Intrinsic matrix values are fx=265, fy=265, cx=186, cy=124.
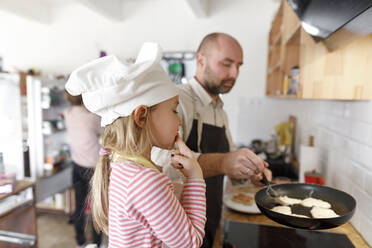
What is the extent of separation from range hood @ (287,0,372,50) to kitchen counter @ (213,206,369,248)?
78 centimetres

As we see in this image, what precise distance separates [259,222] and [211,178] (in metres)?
0.31

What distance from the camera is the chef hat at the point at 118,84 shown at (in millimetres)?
656

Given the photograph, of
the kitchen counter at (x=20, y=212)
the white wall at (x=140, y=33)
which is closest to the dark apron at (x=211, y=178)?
the kitchen counter at (x=20, y=212)

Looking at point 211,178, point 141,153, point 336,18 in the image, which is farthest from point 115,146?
point 336,18

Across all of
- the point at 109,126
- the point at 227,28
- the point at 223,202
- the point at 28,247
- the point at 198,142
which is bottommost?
the point at 28,247

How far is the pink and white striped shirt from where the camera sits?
613 millimetres

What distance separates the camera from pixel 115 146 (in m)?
0.72

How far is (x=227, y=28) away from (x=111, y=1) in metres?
1.32

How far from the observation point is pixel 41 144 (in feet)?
8.16

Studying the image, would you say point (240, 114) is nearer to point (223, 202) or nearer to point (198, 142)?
point (223, 202)

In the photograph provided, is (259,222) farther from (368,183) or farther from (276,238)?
(368,183)

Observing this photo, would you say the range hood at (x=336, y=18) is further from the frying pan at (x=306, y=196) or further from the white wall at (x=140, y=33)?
the white wall at (x=140, y=33)

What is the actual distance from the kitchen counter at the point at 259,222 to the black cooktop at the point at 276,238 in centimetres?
5

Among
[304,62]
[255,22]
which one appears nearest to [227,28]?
[255,22]
